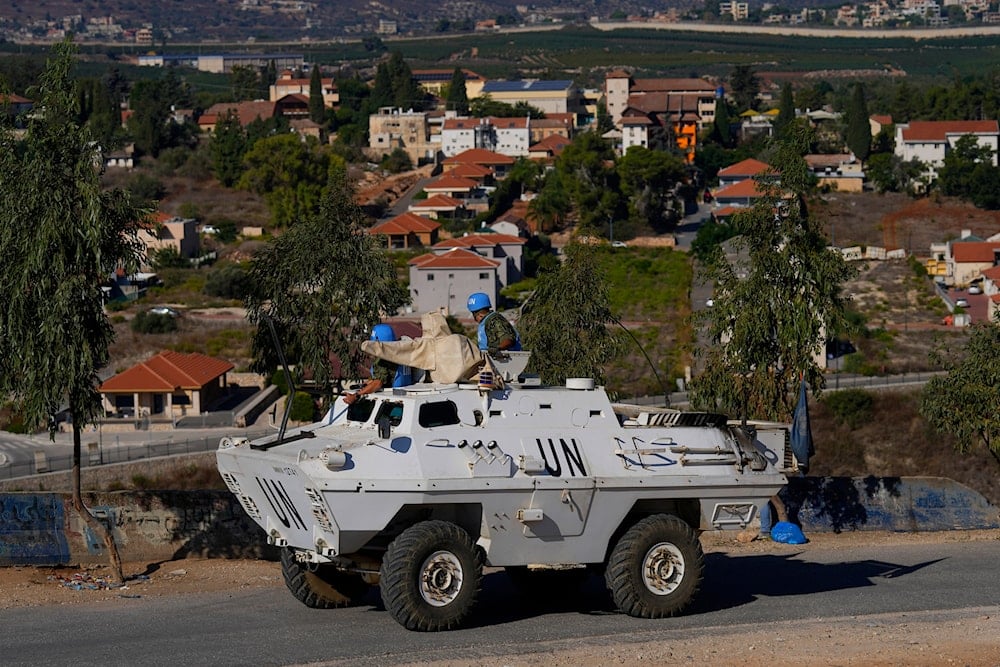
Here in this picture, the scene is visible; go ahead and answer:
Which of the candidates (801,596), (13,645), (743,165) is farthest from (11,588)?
(743,165)

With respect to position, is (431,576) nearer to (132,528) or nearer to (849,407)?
(132,528)

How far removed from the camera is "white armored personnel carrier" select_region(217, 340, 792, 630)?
17891mm

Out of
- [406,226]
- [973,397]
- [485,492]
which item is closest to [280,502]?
[485,492]

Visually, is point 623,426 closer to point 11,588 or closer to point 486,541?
point 486,541

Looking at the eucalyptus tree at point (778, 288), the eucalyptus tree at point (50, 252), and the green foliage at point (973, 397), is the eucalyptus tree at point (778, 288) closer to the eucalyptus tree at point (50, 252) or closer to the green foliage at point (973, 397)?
the green foliage at point (973, 397)

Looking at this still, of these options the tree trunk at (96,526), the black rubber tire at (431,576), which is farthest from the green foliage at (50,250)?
the black rubber tire at (431,576)

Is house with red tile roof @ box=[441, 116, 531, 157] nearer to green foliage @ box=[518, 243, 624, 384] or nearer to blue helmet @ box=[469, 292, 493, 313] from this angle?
green foliage @ box=[518, 243, 624, 384]

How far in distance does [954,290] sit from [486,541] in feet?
264

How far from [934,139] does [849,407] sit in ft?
251

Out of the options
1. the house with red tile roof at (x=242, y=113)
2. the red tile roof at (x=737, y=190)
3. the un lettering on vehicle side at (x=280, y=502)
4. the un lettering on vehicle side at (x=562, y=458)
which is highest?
the un lettering on vehicle side at (x=562, y=458)

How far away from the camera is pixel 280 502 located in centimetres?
1861

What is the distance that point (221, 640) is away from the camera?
17.9 metres

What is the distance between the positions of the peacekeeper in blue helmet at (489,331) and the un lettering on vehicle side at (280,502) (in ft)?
10.8

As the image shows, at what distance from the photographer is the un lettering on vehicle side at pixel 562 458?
18.8 meters
